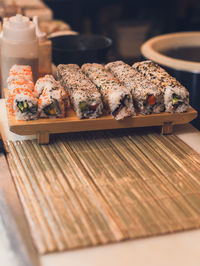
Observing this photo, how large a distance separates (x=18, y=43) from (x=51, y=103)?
43 cm

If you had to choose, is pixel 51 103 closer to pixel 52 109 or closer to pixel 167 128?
pixel 52 109

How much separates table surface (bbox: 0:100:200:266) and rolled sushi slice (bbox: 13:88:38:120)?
1.69 ft

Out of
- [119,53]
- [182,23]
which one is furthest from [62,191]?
[182,23]

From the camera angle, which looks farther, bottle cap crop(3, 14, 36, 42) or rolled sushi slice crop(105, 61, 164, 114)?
bottle cap crop(3, 14, 36, 42)

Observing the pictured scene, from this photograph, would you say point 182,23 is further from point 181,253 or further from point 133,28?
point 181,253

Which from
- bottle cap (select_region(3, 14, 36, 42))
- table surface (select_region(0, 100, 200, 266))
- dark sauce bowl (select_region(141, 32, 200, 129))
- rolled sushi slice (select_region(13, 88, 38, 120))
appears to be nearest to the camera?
table surface (select_region(0, 100, 200, 266))

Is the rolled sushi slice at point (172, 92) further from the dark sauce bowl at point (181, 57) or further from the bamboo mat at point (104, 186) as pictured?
the dark sauce bowl at point (181, 57)

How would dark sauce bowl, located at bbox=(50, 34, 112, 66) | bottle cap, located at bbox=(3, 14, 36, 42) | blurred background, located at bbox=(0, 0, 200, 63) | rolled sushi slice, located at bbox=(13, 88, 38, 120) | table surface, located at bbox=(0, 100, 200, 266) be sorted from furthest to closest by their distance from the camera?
1. blurred background, located at bbox=(0, 0, 200, 63)
2. dark sauce bowl, located at bbox=(50, 34, 112, 66)
3. bottle cap, located at bbox=(3, 14, 36, 42)
4. rolled sushi slice, located at bbox=(13, 88, 38, 120)
5. table surface, located at bbox=(0, 100, 200, 266)

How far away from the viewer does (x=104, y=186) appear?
1183 millimetres

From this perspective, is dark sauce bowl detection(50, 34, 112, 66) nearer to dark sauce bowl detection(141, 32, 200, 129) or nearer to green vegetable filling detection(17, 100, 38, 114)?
dark sauce bowl detection(141, 32, 200, 129)

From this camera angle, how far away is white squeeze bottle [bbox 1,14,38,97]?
1.62m

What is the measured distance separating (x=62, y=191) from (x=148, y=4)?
4482 millimetres

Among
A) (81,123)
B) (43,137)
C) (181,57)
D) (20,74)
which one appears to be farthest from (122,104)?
(181,57)

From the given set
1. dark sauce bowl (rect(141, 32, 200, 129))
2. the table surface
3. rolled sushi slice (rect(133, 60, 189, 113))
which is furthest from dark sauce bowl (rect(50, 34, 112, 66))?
the table surface
